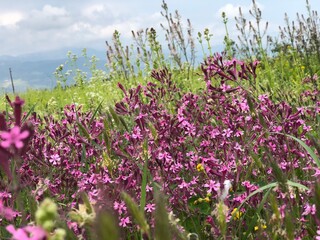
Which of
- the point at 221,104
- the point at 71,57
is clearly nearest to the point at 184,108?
the point at 221,104

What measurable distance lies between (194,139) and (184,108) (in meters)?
0.53

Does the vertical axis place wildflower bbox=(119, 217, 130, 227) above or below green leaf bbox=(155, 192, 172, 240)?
below

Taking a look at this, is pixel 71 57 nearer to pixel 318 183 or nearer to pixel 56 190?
pixel 56 190

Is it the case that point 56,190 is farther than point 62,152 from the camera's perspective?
No

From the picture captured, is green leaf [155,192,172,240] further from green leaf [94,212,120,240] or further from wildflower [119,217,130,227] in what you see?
wildflower [119,217,130,227]

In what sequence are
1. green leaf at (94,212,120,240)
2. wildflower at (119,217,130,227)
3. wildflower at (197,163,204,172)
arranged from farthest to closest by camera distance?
wildflower at (197,163,204,172)
wildflower at (119,217,130,227)
green leaf at (94,212,120,240)

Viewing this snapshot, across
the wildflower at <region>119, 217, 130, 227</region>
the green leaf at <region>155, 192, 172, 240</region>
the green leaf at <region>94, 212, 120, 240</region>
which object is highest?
the green leaf at <region>94, 212, 120, 240</region>

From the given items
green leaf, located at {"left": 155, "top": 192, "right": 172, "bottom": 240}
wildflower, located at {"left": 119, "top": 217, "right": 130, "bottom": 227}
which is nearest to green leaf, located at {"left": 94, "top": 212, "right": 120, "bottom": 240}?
green leaf, located at {"left": 155, "top": 192, "right": 172, "bottom": 240}

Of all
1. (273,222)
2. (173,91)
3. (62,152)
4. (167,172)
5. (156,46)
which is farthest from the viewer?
(156,46)

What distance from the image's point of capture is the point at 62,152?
3.32 meters

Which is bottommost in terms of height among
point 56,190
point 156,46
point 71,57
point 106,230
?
point 56,190

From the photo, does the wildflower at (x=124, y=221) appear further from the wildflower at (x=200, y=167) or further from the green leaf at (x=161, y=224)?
the green leaf at (x=161, y=224)

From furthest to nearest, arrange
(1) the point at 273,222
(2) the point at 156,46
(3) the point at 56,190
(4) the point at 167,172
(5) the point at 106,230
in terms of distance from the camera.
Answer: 1. (2) the point at 156,46
2. (3) the point at 56,190
3. (4) the point at 167,172
4. (1) the point at 273,222
5. (5) the point at 106,230

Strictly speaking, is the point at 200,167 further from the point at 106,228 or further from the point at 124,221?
the point at 106,228
